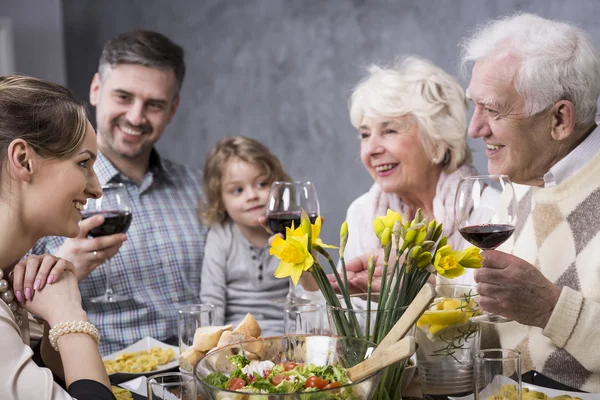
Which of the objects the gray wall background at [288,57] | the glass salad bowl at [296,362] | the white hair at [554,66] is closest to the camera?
the glass salad bowl at [296,362]

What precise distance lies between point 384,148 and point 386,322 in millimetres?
1599

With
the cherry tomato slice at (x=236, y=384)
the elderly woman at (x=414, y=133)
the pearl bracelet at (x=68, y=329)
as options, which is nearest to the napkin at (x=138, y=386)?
the pearl bracelet at (x=68, y=329)

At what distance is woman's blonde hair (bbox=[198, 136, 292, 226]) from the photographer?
3062 mm

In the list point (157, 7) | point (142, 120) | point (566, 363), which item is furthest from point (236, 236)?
point (157, 7)

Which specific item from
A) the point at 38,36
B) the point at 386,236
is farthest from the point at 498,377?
the point at 38,36

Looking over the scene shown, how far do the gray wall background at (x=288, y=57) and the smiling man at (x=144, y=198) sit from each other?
1175 mm

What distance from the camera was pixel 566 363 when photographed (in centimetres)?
178

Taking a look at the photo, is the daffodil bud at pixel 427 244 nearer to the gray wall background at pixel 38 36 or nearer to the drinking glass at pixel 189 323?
the drinking glass at pixel 189 323

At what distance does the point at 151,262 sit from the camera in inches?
112

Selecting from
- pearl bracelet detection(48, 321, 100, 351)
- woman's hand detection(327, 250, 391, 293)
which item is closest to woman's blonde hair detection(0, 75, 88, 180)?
pearl bracelet detection(48, 321, 100, 351)

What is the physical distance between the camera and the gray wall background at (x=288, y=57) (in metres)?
3.57

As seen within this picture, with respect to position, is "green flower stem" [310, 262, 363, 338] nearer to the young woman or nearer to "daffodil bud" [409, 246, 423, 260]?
"daffodil bud" [409, 246, 423, 260]

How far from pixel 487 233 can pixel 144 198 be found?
Answer: 180 cm

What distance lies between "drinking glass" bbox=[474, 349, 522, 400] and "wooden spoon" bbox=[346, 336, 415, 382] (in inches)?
7.4
